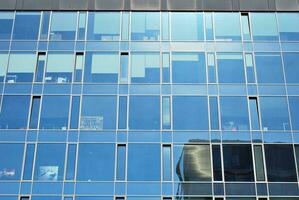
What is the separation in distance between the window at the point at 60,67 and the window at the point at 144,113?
4.26 m

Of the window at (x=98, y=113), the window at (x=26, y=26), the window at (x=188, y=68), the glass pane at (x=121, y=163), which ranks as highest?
the window at (x=26, y=26)

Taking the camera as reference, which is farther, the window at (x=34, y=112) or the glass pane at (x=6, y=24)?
the glass pane at (x=6, y=24)

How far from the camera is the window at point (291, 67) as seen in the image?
955 inches

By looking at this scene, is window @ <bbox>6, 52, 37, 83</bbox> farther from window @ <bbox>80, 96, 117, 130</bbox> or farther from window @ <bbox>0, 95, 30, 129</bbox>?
window @ <bbox>80, 96, 117, 130</bbox>

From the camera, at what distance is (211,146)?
74.2ft

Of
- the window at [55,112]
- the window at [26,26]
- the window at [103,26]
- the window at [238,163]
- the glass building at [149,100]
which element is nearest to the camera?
the glass building at [149,100]

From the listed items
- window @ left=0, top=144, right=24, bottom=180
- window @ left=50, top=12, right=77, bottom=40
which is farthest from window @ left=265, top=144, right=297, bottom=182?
window @ left=50, top=12, right=77, bottom=40

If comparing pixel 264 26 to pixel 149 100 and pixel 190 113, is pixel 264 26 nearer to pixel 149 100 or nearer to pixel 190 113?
pixel 190 113

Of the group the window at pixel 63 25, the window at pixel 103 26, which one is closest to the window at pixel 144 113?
the window at pixel 103 26

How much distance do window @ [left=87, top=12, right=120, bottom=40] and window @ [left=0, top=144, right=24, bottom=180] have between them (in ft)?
26.8

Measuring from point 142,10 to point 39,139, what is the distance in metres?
10.5

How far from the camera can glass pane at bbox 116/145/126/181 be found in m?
21.8

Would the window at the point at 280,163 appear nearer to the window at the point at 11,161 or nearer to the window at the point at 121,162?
the window at the point at 121,162

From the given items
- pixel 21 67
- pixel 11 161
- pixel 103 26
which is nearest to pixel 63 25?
pixel 103 26
